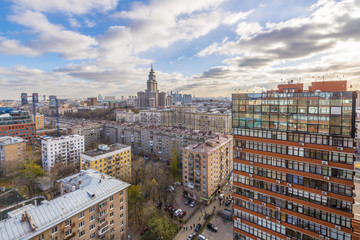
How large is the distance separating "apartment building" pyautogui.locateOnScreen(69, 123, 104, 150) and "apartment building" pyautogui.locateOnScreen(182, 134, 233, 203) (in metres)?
43.5

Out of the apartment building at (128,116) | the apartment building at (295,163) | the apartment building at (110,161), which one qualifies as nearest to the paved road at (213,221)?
the apartment building at (295,163)

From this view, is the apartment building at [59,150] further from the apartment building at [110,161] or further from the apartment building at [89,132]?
the apartment building at [89,132]

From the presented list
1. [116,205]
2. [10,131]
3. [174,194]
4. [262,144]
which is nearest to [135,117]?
[10,131]

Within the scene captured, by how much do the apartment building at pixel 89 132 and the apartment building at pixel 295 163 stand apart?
192 feet

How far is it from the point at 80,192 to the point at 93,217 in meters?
3.06

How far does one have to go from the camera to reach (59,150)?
147 feet

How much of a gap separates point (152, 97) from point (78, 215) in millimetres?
147407

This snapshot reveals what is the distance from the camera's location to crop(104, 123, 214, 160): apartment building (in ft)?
158

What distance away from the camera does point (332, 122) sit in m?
14.1

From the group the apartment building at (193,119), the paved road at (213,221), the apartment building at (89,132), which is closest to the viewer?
the paved road at (213,221)

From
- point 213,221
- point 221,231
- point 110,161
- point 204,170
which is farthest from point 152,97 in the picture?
point 221,231

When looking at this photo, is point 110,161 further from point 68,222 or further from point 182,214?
point 68,222

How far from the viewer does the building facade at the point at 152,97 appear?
6298 inches

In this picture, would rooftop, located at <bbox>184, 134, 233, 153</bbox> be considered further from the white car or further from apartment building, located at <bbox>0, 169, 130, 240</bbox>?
apartment building, located at <bbox>0, 169, 130, 240</bbox>
